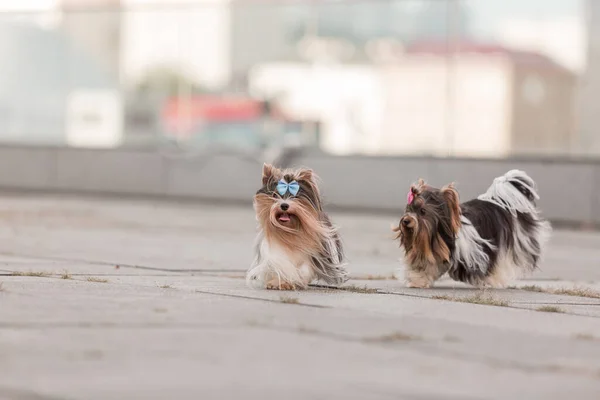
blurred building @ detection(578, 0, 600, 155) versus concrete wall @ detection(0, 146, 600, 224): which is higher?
blurred building @ detection(578, 0, 600, 155)

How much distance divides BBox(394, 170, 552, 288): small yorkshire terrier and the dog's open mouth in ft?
3.55

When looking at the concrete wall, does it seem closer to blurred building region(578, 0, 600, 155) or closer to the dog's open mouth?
blurred building region(578, 0, 600, 155)

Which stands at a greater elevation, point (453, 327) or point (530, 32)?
point (530, 32)

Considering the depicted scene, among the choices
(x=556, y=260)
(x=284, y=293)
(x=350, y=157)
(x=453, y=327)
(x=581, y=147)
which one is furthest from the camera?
(x=350, y=157)

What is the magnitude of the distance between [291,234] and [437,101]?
15.3m

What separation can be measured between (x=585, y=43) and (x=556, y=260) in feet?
29.0

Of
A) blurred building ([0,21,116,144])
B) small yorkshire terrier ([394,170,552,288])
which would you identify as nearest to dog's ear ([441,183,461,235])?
small yorkshire terrier ([394,170,552,288])

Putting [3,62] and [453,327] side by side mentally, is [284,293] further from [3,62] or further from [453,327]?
[3,62]

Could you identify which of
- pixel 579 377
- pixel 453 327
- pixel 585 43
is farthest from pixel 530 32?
pixel 579 377

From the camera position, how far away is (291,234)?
1018cm

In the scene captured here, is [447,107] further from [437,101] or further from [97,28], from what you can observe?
[97,28]

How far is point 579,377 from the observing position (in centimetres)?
667

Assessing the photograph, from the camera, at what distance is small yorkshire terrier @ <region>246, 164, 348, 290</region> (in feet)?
33.2

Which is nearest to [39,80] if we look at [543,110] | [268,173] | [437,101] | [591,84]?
[437,101]
